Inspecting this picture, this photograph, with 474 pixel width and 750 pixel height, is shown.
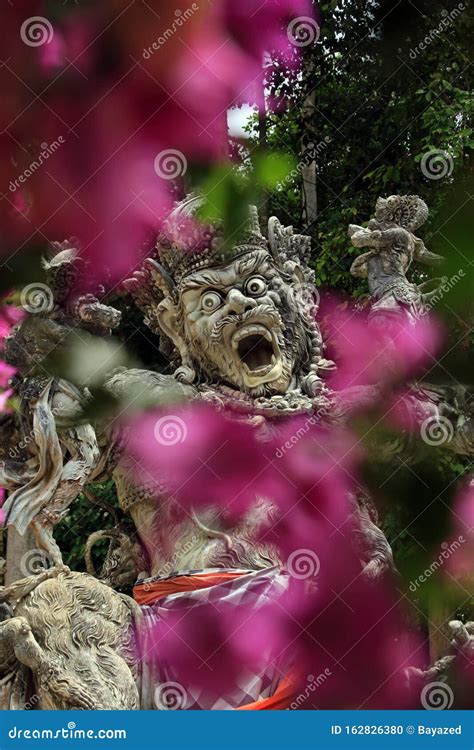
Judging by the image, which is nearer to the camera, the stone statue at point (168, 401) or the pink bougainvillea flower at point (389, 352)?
the pink bougainvillea flower at point (389, 352)

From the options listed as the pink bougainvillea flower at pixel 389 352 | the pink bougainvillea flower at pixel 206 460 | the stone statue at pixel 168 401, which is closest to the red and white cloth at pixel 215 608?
the stone statue at pixel 168 401

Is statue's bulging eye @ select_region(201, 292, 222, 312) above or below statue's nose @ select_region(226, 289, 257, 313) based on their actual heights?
below

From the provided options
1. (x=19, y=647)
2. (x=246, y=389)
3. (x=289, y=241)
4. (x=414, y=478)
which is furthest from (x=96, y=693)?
(x=414, y=478)

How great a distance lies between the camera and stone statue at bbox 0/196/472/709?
3691 millimetres

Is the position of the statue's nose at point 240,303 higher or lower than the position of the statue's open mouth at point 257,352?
higher

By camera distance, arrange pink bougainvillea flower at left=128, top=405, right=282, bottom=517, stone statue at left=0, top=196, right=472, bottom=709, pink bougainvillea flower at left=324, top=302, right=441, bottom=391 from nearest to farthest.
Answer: pink bougainvillea flower at left=324, top=302, right=441, bottom=391 < stone statue at left=0, top=196, right=472, bottom=709 < pink bougainvillea flower at left=128, top=405, right=282, bottom=517

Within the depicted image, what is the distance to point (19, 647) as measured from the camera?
366 cm

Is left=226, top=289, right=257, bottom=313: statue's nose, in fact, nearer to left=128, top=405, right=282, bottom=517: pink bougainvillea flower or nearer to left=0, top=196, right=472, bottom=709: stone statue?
left=0, top=196, right=472, bottom=709: stone statue

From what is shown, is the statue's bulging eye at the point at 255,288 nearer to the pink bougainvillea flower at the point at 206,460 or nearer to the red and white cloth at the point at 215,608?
the pink bougainvillea flower at the point at 206,460

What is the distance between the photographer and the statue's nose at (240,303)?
15.6 feet

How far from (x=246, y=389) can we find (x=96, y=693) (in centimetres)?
161

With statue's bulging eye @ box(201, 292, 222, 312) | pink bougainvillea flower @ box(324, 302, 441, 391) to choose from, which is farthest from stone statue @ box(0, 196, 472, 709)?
pink bougainvillea flower @ box(324, 302, 441, 391)

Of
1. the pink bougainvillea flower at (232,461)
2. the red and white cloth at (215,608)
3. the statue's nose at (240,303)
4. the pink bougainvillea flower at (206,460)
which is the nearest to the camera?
the pink bougainvillea flower at (232,461)

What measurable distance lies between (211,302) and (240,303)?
0.16m
